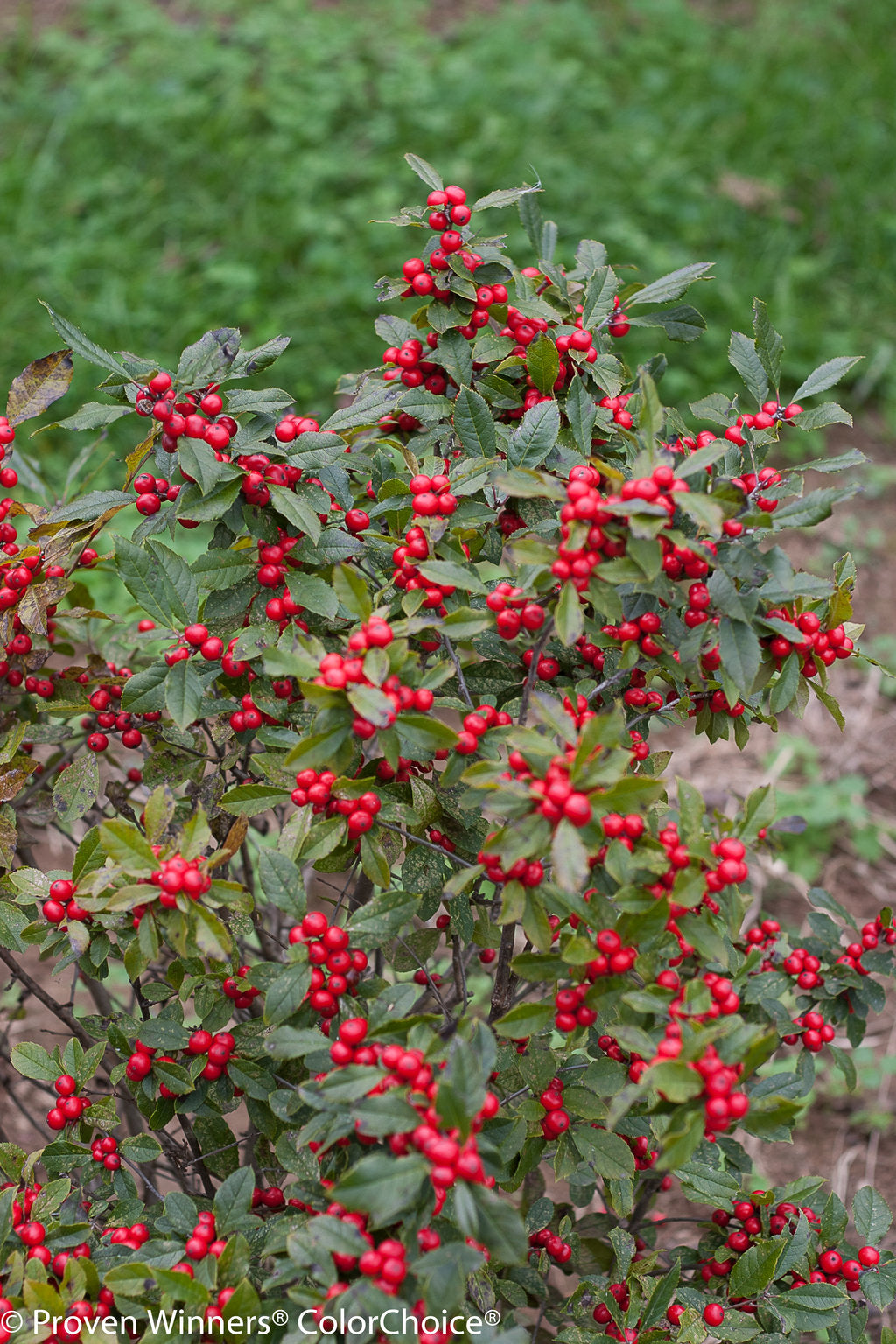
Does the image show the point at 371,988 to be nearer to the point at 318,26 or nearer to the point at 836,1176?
the point at 836,1176

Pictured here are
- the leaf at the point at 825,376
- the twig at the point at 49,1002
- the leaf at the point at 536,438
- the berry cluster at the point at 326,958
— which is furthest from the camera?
the twig at the point at 49,1002

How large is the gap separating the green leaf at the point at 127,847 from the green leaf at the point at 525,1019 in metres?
0.42

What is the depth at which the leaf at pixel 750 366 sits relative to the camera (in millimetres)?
1480

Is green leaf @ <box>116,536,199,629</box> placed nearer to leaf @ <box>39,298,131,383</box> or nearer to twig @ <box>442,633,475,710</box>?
leaf @ <box>39,298,131,383</box>

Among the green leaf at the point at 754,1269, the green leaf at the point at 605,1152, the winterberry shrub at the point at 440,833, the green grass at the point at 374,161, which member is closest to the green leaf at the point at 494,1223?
the winterberry shrub at the point at 440,833

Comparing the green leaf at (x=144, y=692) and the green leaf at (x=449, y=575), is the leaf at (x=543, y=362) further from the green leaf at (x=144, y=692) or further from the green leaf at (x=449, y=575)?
the green leaf at (x=144, y=692)

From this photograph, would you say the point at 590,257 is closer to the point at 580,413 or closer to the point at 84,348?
the point at 580,413

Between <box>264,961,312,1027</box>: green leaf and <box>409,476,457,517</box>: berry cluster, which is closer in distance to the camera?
<box>264,961,312,1027</box>: green leaf

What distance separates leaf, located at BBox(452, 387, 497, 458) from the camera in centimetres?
142

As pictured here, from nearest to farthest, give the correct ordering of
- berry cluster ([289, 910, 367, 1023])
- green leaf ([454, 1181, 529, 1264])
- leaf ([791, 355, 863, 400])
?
green leaf ([454, 1181, 529, 1264]) < berry cluster ([289, 910, 367, 1023]) < leaf ([791, 355, 863, 400])

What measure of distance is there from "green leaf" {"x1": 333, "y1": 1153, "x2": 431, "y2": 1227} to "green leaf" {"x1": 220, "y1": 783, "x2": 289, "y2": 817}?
0.45 metres

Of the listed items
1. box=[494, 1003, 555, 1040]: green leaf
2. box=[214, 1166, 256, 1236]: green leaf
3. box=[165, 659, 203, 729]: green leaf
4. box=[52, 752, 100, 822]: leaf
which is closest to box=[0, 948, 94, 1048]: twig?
box=[52, 752, 100, 822]: leaf

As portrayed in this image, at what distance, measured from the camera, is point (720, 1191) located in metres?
1.43

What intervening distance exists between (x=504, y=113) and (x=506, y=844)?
482cm
